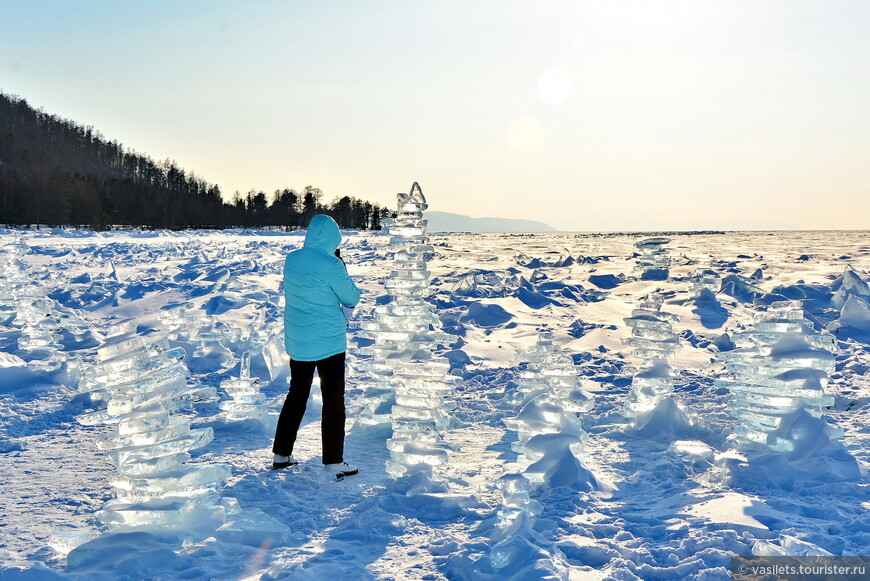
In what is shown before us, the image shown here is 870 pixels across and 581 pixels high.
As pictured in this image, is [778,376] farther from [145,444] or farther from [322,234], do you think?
[145,444]

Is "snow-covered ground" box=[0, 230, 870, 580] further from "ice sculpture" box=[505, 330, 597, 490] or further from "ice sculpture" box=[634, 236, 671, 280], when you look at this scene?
"ice sculpture" box=[634, 236, 671, 280]

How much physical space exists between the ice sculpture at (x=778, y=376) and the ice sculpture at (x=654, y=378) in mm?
586

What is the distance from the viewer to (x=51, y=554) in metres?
3.14

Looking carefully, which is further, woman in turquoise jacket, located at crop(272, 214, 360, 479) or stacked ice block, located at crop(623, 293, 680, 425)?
stacked ice block, located at crop(623, 293, 680, 425)

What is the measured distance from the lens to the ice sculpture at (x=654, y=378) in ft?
17.7

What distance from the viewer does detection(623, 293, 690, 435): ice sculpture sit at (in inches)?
213

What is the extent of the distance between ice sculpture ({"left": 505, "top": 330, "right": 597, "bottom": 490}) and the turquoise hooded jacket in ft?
5.56

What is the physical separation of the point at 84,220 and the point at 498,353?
58.3 m

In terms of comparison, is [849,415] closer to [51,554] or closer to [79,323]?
[51,554]

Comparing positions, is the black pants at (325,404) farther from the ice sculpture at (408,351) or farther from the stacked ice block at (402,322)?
the stacked ice block at (402,322)

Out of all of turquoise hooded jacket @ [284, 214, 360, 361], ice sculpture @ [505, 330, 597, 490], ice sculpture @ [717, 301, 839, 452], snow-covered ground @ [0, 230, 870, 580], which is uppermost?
turquoise hooded jacket @ [284, 214, 360, 361]

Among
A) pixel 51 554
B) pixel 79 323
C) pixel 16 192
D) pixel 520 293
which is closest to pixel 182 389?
pixel 51 554

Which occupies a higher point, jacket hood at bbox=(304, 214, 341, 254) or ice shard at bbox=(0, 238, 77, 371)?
jacket hood at bbox=(304, 214, 341, 254)

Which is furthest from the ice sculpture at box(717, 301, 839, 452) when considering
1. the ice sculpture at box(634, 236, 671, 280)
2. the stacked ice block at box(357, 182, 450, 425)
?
the ice sculpture at box(634, 236, 671, 280)
